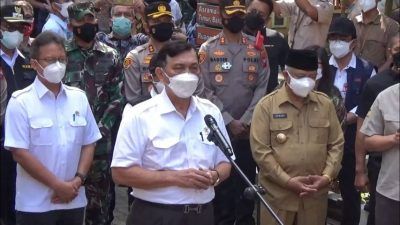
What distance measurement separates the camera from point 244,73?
6.56 metres

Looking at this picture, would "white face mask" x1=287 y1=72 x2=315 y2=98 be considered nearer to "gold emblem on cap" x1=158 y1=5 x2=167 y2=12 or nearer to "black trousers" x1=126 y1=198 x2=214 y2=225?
"black trousers" x1=126 y1=198 x2=214 y2=225

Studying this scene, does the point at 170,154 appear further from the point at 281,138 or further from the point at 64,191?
the point at 281,138

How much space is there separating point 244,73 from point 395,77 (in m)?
1.76

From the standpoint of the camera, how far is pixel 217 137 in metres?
4.03

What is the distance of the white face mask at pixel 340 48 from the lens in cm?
642

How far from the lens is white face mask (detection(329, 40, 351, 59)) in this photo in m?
6.42

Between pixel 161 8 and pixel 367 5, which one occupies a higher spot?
pixel 161 8

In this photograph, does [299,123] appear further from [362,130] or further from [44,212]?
[44,212]

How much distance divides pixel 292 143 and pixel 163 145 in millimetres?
1322

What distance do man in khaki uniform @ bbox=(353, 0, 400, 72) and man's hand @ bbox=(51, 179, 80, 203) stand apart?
3.68 meters

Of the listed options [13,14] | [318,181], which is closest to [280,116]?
[318,181]

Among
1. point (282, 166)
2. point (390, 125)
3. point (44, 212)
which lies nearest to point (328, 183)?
point (282, 166)

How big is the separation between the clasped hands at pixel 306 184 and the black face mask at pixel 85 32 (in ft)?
7.51

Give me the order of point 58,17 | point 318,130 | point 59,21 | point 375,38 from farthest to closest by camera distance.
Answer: point 58,17, point 59,21, point 375,38, point 318,130
